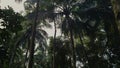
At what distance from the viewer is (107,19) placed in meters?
24.0

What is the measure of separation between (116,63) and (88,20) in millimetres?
6636

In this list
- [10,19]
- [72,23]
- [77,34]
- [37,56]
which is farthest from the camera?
[37,56]

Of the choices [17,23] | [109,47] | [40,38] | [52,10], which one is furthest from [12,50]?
[17,23]

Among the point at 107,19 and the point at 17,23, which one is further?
the point at 107,19

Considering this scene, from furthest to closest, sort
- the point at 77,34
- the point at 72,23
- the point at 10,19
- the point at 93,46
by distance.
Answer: the point at 93,46
the point at 77,34
the point at 72,23
the point at 10,19

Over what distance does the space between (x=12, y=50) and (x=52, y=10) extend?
11.3m

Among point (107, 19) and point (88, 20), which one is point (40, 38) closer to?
point (88, 20)

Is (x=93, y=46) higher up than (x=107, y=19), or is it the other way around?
(x=107, y=19)

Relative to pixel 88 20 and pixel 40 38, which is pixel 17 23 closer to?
pixel 88 20

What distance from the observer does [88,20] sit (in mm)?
25703

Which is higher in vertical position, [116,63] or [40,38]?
[40,38]

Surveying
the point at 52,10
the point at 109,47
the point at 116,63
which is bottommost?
the point at 116,63

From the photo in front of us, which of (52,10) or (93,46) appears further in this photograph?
(93,46)

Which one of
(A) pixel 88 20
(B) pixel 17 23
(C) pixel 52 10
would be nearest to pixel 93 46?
(A) pixel 88 20
